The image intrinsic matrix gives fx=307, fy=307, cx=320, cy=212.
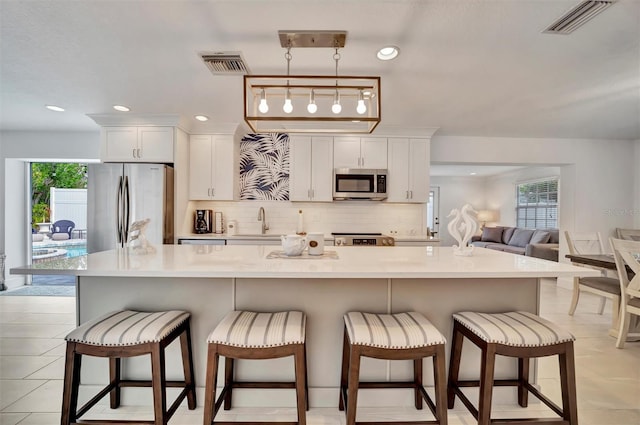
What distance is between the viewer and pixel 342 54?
7.11ft

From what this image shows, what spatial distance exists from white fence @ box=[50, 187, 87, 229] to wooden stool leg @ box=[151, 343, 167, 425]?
5.87m

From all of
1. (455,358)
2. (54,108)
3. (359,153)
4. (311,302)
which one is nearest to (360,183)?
(359,153)

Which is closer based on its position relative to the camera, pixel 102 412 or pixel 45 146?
pixel 102 412

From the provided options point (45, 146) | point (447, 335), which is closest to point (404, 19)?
point (447, 335)

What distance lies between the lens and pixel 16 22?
6.09ft

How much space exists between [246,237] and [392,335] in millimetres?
2873

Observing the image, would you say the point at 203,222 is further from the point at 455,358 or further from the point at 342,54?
the point at 455,358

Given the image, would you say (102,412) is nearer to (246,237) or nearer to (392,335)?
(392,335)

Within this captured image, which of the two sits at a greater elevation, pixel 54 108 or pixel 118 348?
pixel 54 108

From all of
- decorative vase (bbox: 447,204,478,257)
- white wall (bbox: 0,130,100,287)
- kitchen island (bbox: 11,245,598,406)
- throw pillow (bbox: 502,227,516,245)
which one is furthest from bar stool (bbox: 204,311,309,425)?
throw pillow (bbox: 502,227,516,245)

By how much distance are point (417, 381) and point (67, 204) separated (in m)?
6.97

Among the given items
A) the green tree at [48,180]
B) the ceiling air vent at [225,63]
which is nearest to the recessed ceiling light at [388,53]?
the ceiling air vent at [225,63]

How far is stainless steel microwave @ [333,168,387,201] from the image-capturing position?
164 inches

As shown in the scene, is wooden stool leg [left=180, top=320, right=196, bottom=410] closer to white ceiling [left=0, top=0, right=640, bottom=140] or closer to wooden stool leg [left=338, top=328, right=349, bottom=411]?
wooden stool leg [left=338, top=328, right=349, bottom=411]
